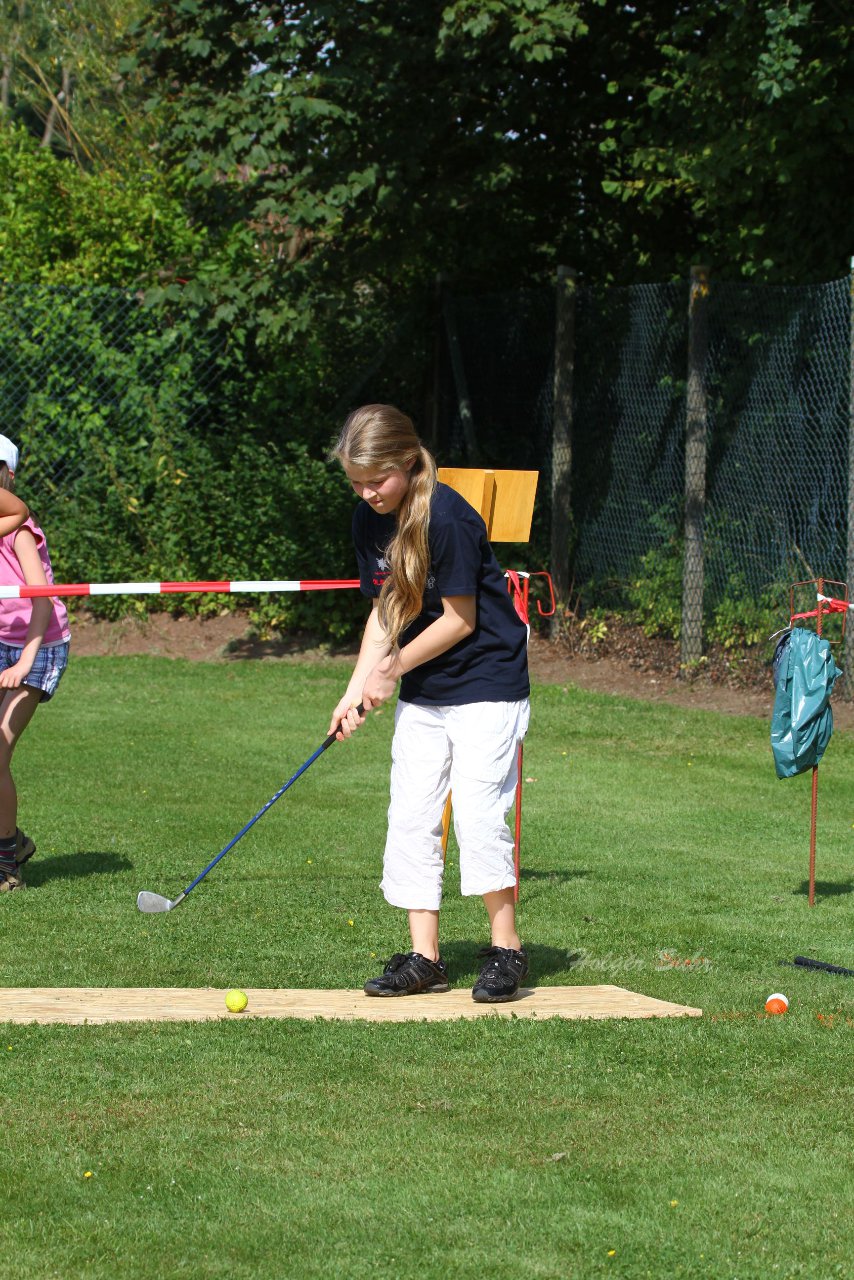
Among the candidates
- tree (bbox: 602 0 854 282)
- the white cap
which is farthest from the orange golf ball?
tree (bbox: 602 0 854 282)

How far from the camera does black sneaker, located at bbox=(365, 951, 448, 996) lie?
4879 mm

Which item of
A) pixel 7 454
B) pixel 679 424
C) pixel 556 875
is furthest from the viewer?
pixel 679 424

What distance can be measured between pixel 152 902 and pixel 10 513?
60.1 inches

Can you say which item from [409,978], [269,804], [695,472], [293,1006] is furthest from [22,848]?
[695,472]

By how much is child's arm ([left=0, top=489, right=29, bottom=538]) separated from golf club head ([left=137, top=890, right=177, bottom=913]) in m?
1.44

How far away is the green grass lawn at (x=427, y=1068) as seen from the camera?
129 inches

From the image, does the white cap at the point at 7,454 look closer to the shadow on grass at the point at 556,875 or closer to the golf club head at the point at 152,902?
the golf club head at the point at 152,902

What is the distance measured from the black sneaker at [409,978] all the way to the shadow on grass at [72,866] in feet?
6.37

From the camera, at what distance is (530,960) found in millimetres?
5500

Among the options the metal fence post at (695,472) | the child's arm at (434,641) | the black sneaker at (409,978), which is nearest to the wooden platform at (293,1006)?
the black sneaker at (409,978)

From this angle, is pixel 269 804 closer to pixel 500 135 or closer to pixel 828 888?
pixel 828 888

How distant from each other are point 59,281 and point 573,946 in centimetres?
1011

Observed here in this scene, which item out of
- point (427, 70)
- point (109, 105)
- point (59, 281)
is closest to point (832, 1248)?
point (427, 70)

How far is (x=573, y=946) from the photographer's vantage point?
5668 millimetres
